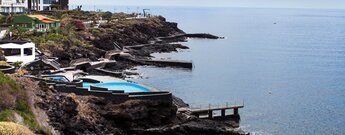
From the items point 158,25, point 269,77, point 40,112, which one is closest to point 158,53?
point 269,77

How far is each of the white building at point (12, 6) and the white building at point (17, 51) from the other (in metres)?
73.2

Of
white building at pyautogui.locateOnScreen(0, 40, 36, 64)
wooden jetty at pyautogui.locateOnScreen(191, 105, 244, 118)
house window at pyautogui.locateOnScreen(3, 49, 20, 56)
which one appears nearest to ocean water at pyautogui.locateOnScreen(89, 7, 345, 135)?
wooden jetty at pyautogui.locateOnScreen(191, 105, 244, 118)

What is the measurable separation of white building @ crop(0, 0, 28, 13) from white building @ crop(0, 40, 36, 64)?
240 ft

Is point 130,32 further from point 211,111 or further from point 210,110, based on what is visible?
point 210,110

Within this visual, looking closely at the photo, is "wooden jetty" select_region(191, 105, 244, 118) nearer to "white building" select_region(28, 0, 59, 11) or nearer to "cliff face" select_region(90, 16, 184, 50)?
"cliff face" select_region(90, 16, 184, 50)

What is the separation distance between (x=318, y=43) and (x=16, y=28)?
113490mm

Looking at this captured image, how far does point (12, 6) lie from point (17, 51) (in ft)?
253

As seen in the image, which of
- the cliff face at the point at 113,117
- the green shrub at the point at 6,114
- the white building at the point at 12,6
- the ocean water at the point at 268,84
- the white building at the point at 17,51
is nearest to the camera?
the green shrub at the point at 6,114

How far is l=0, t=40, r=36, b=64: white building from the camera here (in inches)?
2653

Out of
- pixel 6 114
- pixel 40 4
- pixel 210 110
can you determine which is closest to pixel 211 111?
pixel 210 110

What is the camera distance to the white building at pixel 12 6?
138375 millimetres

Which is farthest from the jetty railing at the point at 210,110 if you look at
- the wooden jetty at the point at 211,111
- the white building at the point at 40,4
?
the white building at the point at 40,4

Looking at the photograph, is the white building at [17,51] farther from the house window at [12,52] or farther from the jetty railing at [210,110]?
the jetty railing at [210,110]

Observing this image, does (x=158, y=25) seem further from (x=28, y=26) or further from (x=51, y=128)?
(x=51, y=128)
